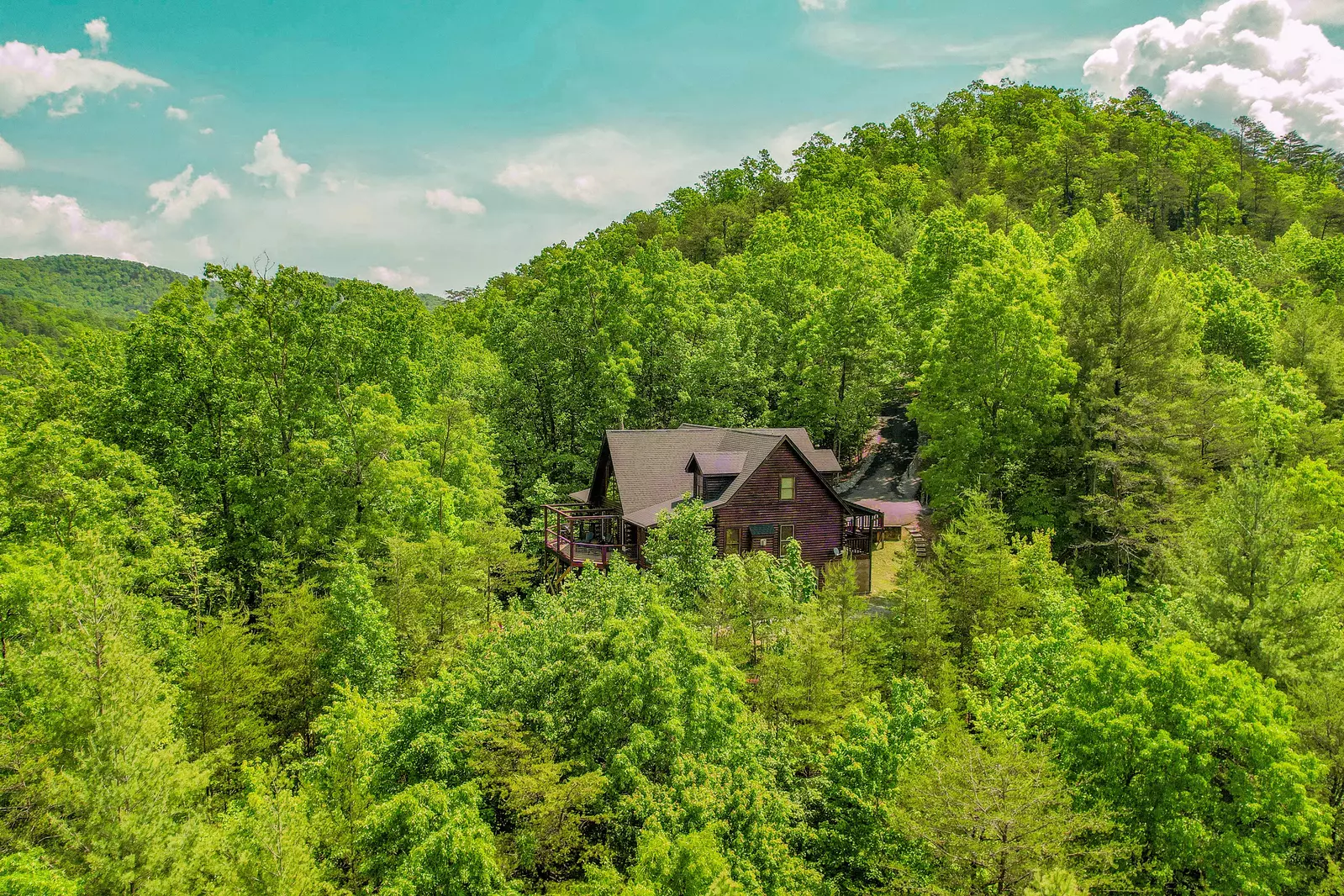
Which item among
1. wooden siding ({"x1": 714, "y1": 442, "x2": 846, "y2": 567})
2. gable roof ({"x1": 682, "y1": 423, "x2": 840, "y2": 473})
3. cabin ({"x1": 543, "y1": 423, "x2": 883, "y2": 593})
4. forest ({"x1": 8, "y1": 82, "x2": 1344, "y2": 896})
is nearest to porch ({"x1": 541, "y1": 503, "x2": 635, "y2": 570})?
cabin ({"x1": 543, "y1": 423, "x2": 883, "y2": 593})

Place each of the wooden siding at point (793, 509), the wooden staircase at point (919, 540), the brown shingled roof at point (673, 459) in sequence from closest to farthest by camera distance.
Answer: the wooden siding at point (793, 509) → the brown shingled roof at point (673, 459) → the wooden staircase at point (919, 540)

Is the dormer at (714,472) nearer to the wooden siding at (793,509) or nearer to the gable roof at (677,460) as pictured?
the gable roof at (677,460)

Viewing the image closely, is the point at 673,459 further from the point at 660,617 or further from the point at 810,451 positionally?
the point at 660,617

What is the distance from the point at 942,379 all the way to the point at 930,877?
2652 cm

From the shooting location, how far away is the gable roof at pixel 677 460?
31.4 m

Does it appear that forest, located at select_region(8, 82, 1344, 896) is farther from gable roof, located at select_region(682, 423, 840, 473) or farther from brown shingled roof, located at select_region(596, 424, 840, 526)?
brown shingled roof, located at select_region(596, 424, 840, 526)

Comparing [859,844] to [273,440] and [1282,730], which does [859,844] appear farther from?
[273,440]

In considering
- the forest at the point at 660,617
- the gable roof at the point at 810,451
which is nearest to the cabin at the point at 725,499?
the gable roof at the point at 810,451

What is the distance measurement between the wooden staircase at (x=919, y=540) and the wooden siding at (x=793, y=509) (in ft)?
16.6

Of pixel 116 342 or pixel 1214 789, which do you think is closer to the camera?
pixel 1214 789

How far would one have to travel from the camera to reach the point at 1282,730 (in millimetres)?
14680

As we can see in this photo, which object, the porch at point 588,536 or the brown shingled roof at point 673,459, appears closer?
the porch at point 588,536

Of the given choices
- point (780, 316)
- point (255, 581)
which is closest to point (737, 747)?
point (255, 581)

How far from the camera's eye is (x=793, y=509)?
32.1 m
